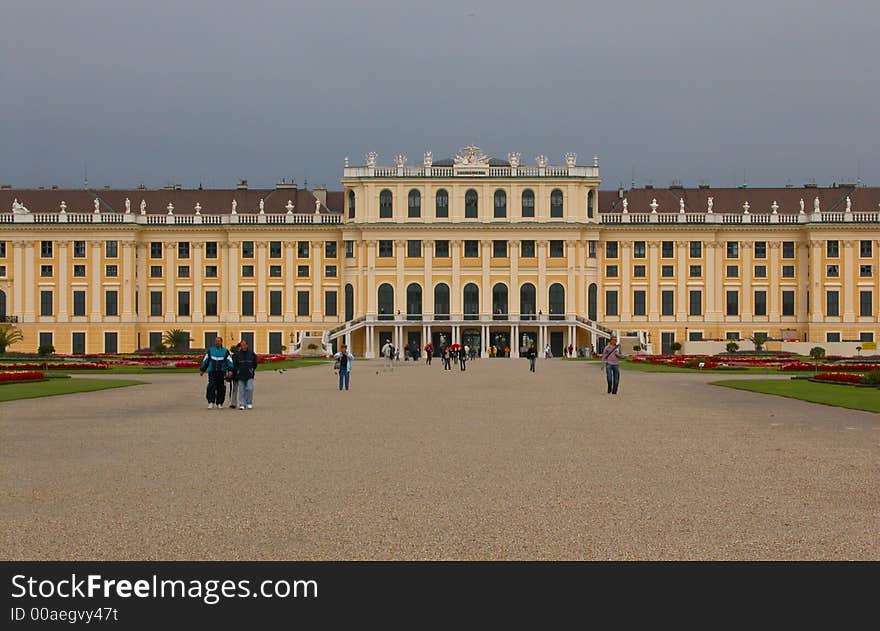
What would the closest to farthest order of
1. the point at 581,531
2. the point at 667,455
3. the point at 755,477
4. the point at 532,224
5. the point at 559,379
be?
the point at 581,531 < the point at 755,477 < the point at 667,455 < the point at 559,379 < the point at 532,224

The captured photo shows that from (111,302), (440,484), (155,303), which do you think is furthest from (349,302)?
(440,484)

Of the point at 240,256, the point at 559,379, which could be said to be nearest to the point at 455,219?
the point at 240,256

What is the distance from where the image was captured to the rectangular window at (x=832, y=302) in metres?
95.1

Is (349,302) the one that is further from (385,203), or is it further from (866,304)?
(866,304)

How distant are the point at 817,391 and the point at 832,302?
220 ft

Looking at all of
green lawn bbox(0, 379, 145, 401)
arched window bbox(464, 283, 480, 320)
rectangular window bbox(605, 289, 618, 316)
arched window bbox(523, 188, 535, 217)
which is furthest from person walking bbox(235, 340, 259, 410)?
rectangular window bbox(605, 289, 618, 316)

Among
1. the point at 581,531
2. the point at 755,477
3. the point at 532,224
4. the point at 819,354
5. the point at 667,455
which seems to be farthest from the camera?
the point at 532,224

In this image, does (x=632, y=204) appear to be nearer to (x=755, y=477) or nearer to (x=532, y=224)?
(x=532, y=224)

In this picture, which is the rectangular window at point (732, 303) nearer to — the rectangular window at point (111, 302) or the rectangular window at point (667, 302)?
the rectangular window at point (667, 302)

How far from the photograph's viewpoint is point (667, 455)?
16422 mm

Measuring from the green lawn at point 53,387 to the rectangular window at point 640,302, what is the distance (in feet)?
206

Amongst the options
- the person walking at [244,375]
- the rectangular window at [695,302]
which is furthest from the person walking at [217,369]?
the rectangular window at [695,302]

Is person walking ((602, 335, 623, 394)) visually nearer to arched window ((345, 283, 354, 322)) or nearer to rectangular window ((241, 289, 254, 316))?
arched window ((345, 283, 354, 322))

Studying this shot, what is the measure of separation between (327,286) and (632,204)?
2836 centimetres
